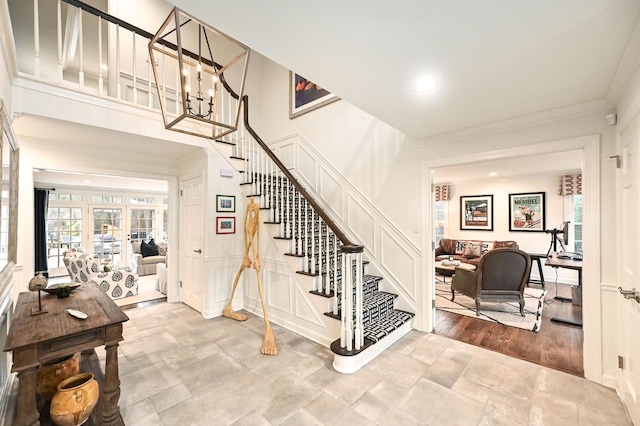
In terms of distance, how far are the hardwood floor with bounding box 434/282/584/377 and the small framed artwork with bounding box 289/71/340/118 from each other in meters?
3.79

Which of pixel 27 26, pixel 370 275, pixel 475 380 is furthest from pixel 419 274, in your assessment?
pixel 27 26

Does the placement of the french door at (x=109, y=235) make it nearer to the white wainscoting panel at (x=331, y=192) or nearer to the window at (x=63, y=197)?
the window at (x=63, y=197)

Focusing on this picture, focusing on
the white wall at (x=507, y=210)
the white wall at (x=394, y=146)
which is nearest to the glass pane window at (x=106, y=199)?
the white wall at (x=394, y=146)

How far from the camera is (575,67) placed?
1.85m

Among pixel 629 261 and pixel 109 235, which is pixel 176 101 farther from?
pixel 109 235

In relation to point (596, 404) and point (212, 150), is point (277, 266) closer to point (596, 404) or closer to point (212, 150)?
point (212, 150)

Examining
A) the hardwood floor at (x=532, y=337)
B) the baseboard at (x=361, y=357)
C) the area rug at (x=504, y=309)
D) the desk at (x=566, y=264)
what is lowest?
the area rug at (x=504, y=309)

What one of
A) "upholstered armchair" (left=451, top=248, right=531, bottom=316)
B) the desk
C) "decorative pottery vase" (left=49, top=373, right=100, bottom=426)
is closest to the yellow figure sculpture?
"decorative pottery vase" (left=49, top=373, right=100, bottom=426)

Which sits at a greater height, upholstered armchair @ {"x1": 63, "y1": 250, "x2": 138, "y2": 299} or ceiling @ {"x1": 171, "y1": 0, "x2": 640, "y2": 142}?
ceiling @ {"x1": 171, "y1": 0, "x2": 640, "y2": 142}

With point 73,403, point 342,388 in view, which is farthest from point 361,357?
point 73,403

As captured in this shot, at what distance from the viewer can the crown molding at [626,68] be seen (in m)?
1.55

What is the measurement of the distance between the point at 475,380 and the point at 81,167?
17.5ft

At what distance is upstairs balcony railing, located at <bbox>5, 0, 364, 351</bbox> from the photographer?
8.65ft

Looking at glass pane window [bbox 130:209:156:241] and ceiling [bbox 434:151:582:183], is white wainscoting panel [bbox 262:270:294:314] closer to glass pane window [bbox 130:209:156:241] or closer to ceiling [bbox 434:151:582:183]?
ceiling [bbox 434:151:582:183]
